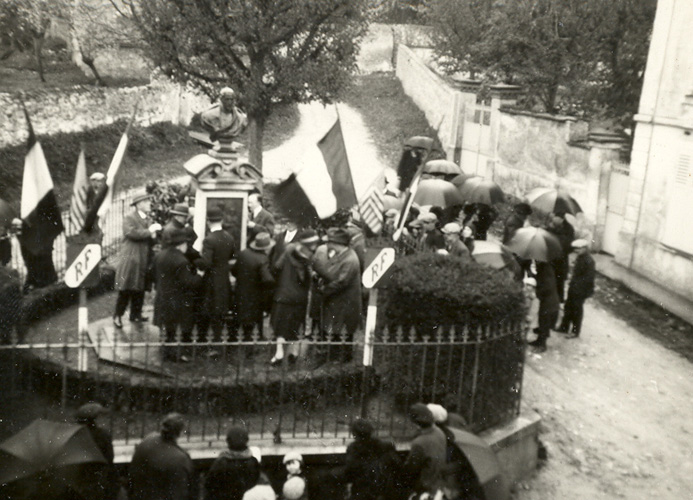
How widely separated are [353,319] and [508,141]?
44.7ft

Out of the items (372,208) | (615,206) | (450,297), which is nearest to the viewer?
(450,297)

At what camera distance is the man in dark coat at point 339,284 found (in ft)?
28.4

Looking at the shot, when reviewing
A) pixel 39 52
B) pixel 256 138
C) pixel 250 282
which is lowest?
pixel 250 282

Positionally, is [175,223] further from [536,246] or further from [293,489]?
[536,246]

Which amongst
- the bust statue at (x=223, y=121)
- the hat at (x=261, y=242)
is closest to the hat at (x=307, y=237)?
the hat at (x=261, y=242)

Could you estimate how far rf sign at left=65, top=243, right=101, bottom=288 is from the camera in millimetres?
7824

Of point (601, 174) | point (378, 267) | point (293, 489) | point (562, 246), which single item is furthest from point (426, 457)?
point (601, 174)

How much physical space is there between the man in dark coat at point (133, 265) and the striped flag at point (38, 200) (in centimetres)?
177

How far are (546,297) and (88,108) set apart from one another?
1667 cm

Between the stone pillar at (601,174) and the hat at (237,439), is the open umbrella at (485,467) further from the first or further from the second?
the stone pillar at (601,174)

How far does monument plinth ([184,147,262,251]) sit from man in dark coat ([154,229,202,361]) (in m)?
1.25

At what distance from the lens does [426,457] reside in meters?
6.11

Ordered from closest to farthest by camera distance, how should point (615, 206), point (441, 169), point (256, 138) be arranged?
point (441, 169), point (615, 206), point (256, 138)

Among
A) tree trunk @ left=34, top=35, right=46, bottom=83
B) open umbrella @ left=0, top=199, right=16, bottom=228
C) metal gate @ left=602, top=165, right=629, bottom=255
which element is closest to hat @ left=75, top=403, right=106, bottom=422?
open umbrella @ left=0, top=199, right=16, bottom=228
